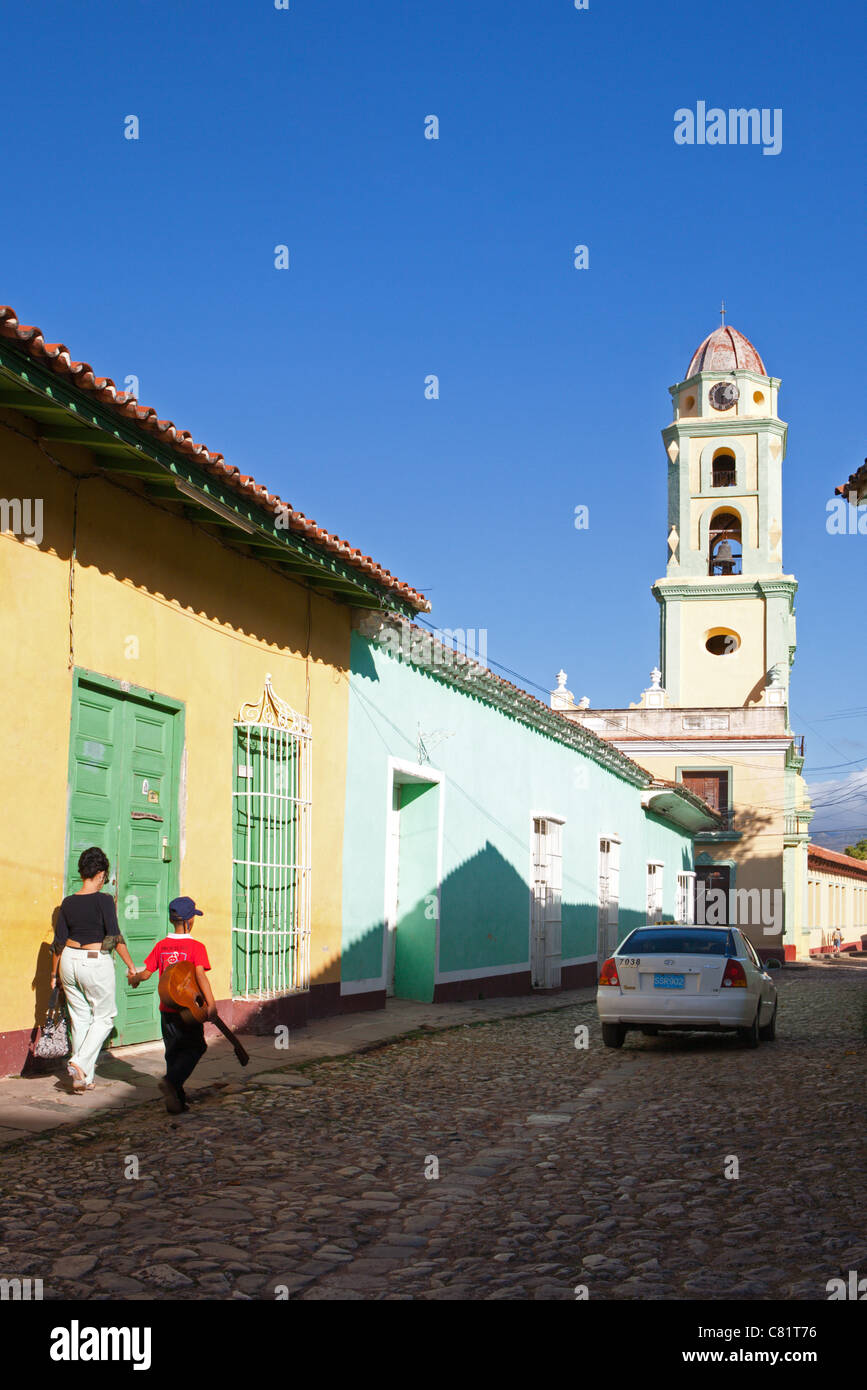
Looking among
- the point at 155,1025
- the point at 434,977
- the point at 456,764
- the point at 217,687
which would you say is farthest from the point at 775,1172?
the point at 456,764

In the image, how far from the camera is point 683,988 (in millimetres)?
11875

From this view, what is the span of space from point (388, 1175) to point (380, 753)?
8091 mm

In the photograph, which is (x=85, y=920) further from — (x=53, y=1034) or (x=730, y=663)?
(x=730, y=663)

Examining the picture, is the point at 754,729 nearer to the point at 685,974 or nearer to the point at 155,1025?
the point at 685,974

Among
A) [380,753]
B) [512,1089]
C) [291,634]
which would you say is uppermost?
[291,634]

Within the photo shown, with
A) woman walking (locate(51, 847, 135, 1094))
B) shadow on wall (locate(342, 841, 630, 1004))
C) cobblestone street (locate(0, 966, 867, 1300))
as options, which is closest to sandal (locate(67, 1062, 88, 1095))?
woman walking (locate(51, 847, 135, 1094))

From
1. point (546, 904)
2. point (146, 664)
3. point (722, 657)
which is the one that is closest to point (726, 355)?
point (722, 657)

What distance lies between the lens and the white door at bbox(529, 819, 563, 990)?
68.5 ft

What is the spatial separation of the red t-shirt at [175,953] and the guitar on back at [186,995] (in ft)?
0.29

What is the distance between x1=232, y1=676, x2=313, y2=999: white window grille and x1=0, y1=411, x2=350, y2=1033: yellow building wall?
0.68 ft

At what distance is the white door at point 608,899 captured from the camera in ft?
85.1

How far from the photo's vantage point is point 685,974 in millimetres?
11891

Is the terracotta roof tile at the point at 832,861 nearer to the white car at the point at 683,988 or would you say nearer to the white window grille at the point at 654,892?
the white window grille at the point at 654,892
